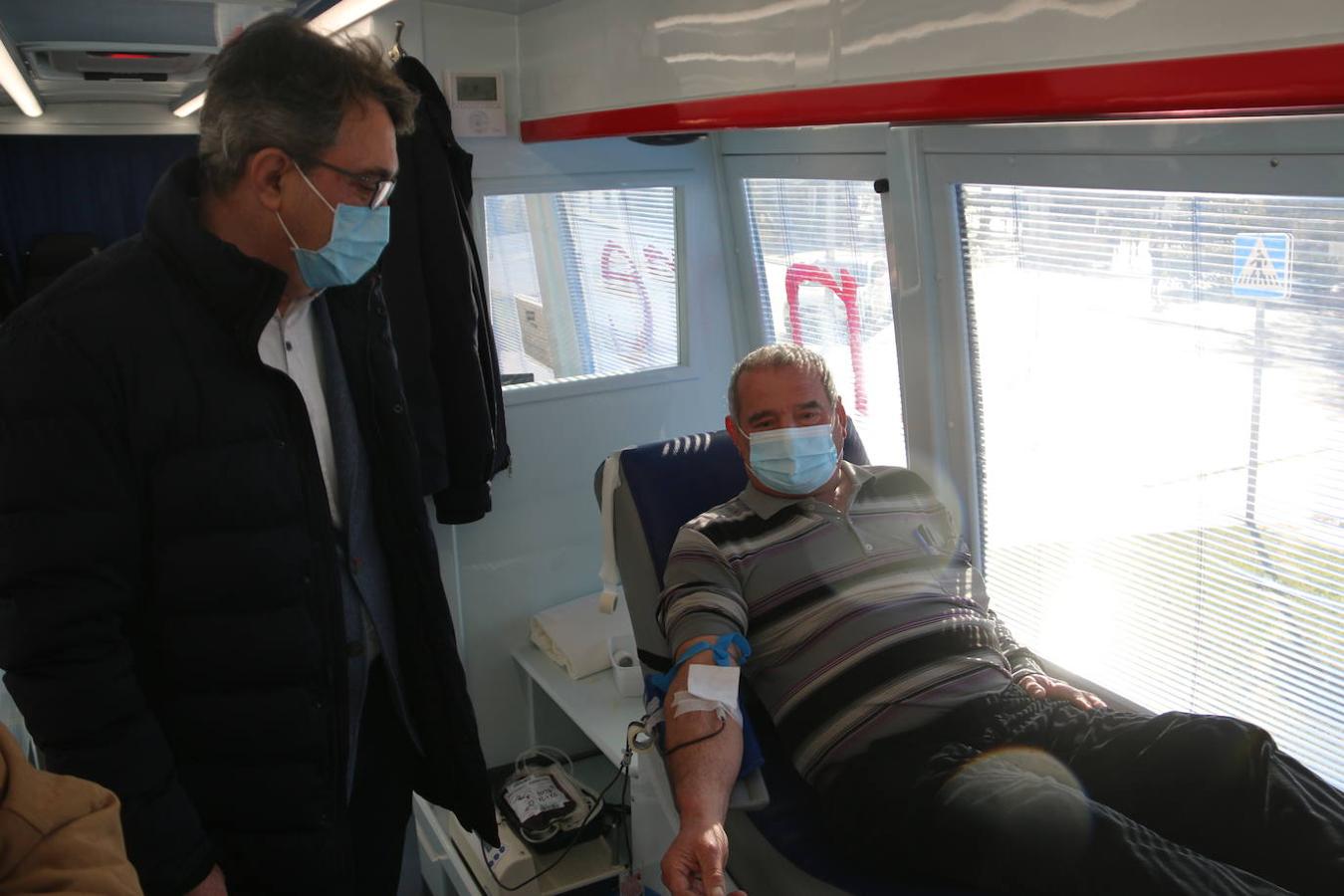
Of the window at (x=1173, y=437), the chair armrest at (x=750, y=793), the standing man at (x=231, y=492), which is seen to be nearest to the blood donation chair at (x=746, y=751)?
the chair armrest at (x=750, y=793)

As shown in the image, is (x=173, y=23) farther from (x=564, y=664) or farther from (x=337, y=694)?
(x=337, y=694)

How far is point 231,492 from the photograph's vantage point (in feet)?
5.23

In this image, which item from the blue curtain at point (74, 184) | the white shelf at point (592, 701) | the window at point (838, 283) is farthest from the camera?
the blue curtain at point (74, 184)

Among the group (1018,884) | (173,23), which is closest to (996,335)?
(1018,884)

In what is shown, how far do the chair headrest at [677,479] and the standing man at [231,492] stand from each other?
0.65 m

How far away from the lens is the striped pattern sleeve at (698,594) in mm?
2131

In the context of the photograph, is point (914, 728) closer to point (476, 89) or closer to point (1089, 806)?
point (1089, 806)

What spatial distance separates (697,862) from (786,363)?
3.44 feet

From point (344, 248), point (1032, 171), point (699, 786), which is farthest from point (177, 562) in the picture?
point (1032, 171)

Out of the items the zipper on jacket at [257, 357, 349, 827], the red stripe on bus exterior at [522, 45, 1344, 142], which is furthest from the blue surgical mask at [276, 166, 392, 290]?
the red stripe on bus exterior at [522, 45, 1344, 142]

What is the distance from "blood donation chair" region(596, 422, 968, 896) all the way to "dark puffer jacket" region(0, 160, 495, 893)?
73cm

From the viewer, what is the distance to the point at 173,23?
12.0 feet

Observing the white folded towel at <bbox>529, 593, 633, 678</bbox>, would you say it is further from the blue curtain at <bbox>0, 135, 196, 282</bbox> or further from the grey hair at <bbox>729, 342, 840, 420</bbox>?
the blue curtain at <bbox>0, 135, 196, 282</bbox>

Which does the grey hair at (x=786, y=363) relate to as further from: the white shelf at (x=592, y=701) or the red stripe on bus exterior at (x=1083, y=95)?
the white shelf at (x=592, y=701)
